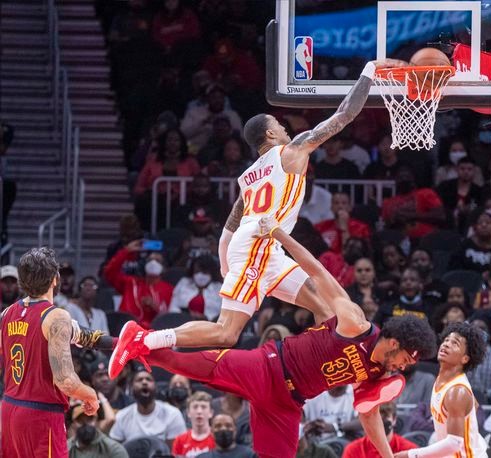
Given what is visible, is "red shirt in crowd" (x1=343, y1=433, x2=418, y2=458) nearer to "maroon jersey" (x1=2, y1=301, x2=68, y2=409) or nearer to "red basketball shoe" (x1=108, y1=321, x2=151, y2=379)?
"red basketball shoe" (x1=108, y1=321, x2=151, y2=379)

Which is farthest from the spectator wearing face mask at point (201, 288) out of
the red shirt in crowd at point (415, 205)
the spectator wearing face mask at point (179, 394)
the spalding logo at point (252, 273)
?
the spalding logo at point (252, 273)

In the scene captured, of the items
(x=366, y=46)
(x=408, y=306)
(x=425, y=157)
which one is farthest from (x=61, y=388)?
(x=425, y=157)

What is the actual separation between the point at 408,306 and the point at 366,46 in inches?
166

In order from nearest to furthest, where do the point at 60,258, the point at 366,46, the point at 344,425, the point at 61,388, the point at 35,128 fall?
1. the point at 61,388
2. the point at 366,46
3. the point at 344,425
4. the point at 60,258
5. the point at 35,128

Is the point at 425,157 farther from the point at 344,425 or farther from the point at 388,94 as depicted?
the point at 388,94

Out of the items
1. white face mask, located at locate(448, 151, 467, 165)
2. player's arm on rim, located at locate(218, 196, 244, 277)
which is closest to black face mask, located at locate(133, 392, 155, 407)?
player's arm on rim, located at locate(218, 196, 244, 277)

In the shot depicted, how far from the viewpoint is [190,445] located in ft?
38.5

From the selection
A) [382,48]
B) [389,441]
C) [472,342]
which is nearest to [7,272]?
[389,441]

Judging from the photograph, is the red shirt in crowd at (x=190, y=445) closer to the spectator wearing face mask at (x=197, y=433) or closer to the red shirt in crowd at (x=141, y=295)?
the spectator wearing face mask at (x=197, y=433)

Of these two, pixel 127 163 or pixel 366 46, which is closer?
pixel 366 46

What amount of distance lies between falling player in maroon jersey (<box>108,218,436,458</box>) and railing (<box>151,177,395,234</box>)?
7031mm

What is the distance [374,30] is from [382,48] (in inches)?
10.5

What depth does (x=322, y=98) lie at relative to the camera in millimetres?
9773

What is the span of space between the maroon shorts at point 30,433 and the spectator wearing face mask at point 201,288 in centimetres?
583
